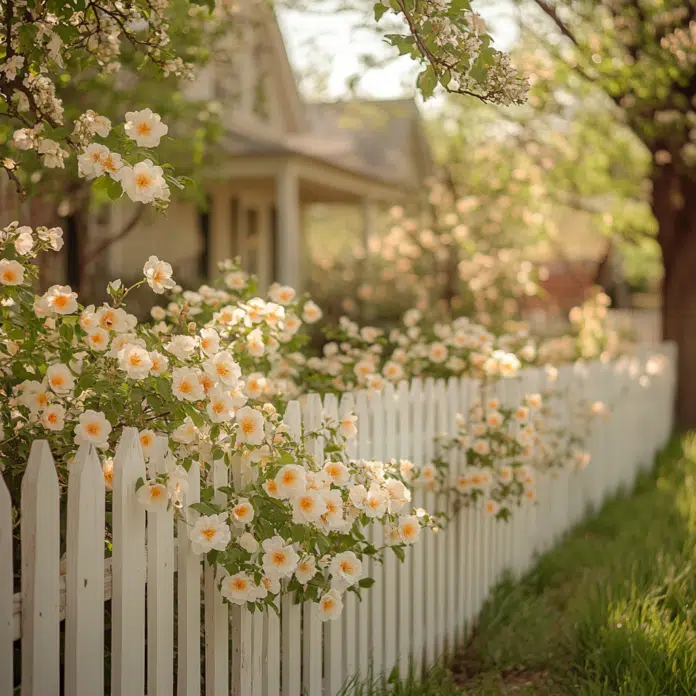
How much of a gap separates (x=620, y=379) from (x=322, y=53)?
4.42 m

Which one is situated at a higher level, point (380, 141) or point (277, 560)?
point (380, 141)

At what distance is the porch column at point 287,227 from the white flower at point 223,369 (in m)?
10.0

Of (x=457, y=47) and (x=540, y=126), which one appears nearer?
(x=457, y=47)

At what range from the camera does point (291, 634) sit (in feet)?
11.0

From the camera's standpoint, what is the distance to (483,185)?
603 inches

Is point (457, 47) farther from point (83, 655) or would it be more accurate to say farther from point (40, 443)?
point (83, 655)

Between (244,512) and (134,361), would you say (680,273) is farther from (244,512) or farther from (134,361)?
(134,361)

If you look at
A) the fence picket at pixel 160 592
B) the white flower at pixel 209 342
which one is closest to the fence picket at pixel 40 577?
the fence picket at pixel 160 592

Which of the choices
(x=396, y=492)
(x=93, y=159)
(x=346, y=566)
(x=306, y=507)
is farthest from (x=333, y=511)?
(x=93, y=159)

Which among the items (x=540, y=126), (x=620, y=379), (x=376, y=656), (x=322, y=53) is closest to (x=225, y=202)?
(x=540, y=126)

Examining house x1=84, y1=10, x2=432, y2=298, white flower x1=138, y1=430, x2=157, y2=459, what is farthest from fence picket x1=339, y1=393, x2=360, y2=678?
house x1=84, y1=10, x2=432, y2=298

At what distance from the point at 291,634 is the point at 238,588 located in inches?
23.0

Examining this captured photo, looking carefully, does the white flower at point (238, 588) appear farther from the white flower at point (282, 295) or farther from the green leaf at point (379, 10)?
the green leaf at point (379, 10)

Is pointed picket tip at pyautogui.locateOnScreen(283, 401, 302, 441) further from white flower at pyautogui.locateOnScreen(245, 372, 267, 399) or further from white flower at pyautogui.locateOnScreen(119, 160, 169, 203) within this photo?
white flower at pyautogui.locateOnScreen(119, 160, 169, 203)
